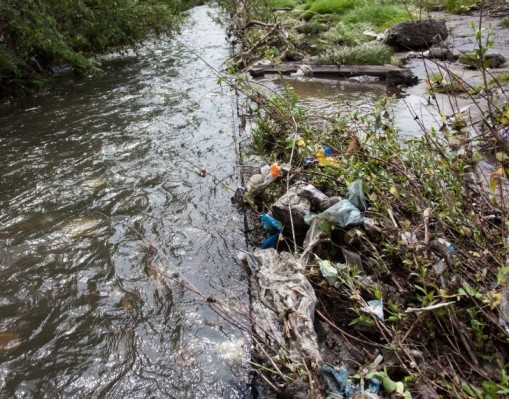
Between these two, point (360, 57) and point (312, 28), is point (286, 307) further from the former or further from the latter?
point (312, 28)

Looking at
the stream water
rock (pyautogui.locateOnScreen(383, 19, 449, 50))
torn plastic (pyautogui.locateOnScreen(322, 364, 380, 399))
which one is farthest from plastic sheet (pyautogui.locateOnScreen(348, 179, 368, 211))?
rock (pyautogui.locateOnScreen(383, 19, 449, 50))

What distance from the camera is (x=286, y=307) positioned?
8.78ft

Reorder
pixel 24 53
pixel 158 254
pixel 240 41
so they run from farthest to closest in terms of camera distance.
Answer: pixel 240 41 < pixel 24 53 < pixel 158 254

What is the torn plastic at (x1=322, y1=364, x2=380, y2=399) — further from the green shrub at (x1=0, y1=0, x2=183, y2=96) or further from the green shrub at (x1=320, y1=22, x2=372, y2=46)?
the green shrub at (x1=320, y1=22, x2=372, y2=46)

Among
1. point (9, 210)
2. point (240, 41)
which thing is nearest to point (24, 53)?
point (9, 210)

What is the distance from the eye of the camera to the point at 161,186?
5016 mm

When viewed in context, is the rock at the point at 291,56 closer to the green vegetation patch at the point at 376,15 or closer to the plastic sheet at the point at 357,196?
the green vegetation patch at the point at 376,15

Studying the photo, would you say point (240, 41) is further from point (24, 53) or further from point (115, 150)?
point (115, 150)

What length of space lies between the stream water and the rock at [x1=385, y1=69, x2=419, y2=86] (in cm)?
360

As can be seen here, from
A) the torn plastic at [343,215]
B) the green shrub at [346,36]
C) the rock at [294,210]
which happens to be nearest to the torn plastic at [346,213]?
the torn plastic at [343,215]

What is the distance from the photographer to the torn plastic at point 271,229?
12.2ft

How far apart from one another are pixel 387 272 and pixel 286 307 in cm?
81

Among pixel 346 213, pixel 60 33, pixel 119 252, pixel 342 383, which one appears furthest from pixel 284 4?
pixel 342 383

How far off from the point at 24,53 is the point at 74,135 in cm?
284
